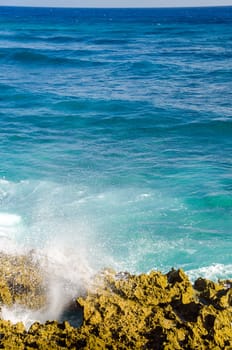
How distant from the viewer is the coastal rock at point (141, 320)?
14320 millimetres

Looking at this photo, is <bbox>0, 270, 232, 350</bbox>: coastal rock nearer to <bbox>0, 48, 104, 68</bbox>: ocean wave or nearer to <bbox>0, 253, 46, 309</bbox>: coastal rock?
<bbox>0, 253, 46, 309</bbox>: coastal rock

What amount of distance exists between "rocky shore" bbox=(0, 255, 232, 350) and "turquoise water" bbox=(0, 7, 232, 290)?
1779 millimetres

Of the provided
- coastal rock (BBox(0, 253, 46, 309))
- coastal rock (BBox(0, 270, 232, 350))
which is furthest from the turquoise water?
coastal rock (BBox(0, 270, 232, 350))

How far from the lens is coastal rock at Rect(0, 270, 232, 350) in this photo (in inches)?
564

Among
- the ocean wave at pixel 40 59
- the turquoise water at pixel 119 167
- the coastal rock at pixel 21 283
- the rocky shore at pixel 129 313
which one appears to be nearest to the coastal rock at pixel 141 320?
the rocky shore at pixel 129 313

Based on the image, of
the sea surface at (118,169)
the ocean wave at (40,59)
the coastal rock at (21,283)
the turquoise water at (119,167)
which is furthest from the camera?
the ocean wave at (40,59)

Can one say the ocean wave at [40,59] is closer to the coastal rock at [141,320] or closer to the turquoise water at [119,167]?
the turquoise water at [119,167]

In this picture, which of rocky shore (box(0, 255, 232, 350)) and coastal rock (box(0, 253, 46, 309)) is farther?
coastal rock (box(0, 253, 46, 309))

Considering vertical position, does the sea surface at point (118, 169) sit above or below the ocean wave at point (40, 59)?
above

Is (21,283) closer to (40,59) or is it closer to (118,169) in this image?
(118,169)

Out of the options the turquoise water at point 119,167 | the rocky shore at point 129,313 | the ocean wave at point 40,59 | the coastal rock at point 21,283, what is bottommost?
the ocean wave at point 40,59

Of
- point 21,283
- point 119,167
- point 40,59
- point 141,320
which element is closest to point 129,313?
point 141,320

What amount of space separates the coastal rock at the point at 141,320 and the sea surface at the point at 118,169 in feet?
8.39

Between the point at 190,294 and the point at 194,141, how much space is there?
81.0 feet
